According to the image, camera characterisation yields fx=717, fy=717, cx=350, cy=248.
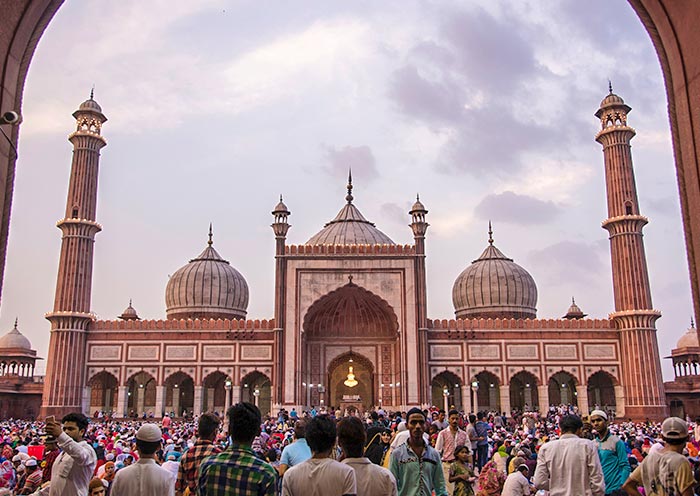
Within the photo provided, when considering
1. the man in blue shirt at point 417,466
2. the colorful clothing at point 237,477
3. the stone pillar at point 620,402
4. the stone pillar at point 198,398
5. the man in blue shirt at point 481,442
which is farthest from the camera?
the stone pillar at point 198,398

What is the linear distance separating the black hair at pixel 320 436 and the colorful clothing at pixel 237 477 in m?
0.27

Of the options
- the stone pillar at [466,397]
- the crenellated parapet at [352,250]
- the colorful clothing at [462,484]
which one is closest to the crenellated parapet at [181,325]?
the crenellated parapet at [352,250]

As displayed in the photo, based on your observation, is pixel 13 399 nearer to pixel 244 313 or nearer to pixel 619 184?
pixel 244 313

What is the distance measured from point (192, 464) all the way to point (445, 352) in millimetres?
26870

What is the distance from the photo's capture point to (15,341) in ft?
127

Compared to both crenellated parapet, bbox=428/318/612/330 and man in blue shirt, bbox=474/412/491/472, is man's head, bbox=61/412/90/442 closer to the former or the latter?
man in blue shirt, bbox=474/412/491/472

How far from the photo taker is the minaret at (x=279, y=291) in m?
30.1

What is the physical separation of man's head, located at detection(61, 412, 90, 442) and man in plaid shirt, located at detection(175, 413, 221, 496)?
741mm

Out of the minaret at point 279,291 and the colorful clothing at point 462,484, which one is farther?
the minaret at point 279,291

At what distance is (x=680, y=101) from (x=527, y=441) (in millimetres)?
8015

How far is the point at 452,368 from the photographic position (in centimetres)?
3098

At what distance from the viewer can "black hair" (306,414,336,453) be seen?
3.68 m

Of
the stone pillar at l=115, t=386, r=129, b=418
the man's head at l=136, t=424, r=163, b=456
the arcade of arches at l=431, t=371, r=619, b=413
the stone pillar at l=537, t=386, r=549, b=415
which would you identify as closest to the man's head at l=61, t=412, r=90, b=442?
the man's head at l=136, t=424, r=163, b=456

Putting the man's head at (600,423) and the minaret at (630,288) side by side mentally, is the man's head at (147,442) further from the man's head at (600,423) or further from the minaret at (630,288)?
the minaret at (630,288)
